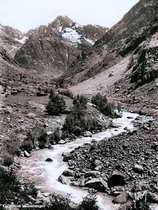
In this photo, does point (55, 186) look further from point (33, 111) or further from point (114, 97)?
point (114, 97)

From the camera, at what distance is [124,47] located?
88562 millimetres

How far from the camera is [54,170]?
74.1 feet

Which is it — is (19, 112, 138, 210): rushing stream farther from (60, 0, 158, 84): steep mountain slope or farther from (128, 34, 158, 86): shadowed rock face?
(60, 0, 158, 84): steep mountain slope

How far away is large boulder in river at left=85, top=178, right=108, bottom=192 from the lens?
1922 cm

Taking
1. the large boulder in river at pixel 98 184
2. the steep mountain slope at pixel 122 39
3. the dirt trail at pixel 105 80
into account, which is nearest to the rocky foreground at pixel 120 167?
the large boulder in river at pixel 98 184

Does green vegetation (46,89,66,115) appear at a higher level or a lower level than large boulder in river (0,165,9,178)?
higher

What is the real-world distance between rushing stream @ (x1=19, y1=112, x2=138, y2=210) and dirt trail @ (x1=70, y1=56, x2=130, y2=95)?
116 feet

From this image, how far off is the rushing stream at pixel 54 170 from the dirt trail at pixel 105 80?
35.3 m

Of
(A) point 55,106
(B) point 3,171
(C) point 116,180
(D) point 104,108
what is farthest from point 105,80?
(C) point 116,180

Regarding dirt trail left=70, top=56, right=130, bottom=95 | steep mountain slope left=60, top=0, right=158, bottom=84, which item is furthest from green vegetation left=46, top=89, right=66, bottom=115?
steep mountain slope left=60, top=0, right=158, bottom=84

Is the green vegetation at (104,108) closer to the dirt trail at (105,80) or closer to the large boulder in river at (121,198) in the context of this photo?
the large boulder in river at (121,198)

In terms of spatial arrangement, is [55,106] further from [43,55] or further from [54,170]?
[43,55]

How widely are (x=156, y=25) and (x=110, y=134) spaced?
5233 centimetres

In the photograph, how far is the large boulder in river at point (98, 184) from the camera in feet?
63.1
